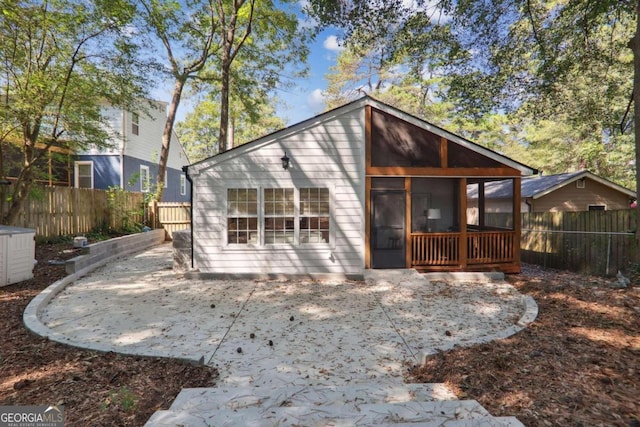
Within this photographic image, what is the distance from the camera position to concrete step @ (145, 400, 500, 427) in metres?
2.25

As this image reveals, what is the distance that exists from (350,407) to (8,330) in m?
4.90

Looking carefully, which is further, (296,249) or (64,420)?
(296,249)

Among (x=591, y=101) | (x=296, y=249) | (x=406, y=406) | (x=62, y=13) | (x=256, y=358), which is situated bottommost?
(x=256, y=358)

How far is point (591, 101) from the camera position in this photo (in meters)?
11.8

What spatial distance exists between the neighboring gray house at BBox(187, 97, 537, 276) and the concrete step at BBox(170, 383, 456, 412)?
484 centimetres

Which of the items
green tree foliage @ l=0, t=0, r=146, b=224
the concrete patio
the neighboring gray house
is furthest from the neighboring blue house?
the concrete patio

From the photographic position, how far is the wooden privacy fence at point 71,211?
880 cm

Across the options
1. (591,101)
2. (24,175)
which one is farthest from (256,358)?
(591,101)

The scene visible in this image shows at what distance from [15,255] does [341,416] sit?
7.35 meters

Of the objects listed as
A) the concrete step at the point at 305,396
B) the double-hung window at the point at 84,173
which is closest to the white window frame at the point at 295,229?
the concrete step at the point at 305,396

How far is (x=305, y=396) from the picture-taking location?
2.72m

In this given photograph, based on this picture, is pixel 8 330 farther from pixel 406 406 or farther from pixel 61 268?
pixel 406 406

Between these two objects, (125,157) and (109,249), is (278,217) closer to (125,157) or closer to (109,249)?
(109,249)

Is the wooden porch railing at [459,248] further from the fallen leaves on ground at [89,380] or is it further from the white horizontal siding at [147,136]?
the white horizontal siding at [147,136]
